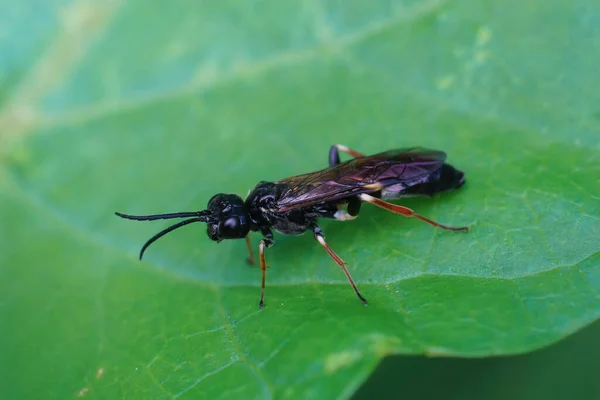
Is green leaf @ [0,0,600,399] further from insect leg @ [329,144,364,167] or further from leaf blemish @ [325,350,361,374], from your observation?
insect leg @ [329,144,364,167]

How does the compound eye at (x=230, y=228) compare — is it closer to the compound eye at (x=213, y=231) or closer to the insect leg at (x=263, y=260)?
the compound eye at (x=213, y=231)

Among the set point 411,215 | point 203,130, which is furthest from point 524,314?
point 203,130

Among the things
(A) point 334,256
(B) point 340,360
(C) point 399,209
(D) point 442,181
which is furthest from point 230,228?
(B) point 340,360

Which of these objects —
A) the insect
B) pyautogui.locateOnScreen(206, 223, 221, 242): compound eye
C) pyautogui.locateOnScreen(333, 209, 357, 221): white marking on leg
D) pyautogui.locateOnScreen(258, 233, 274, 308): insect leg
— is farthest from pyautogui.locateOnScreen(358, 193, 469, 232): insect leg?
pyautogui.locateOnScreen(206, 223, 221, 242): compound eye

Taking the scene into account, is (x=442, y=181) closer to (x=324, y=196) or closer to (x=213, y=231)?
(x=324, y=196)

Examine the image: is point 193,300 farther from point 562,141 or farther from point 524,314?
point 562,141

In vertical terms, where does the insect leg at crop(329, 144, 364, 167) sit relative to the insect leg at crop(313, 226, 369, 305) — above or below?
above
